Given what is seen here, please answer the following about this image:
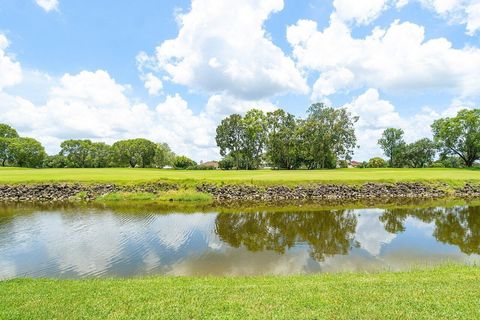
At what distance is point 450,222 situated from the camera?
21.6m

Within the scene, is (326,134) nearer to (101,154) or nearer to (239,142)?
(239,142)

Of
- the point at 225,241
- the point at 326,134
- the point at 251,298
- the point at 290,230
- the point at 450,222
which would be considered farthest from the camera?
the point at 326,134

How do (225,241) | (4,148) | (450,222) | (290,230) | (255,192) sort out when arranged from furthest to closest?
(4,148) < (255,192) < (450,222) < (290,230) < (225,241)

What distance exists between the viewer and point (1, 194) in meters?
31.6

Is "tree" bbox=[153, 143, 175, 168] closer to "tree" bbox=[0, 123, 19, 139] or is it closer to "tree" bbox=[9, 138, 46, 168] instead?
"tree" bbox=[9, 138, 46, 168]

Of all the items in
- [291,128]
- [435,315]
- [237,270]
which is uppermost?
[291,128]

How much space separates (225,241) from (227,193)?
16.5 metres

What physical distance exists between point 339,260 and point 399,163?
98350 mm

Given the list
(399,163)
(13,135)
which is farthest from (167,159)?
(399,163)

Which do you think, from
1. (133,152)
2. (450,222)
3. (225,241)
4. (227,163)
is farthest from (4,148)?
(450,222)

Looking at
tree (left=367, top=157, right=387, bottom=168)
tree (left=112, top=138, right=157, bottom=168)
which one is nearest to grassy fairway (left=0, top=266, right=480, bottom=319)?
tree (left=112, top=138, right=157, bottom=168)

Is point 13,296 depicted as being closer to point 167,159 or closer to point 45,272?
point 45,272

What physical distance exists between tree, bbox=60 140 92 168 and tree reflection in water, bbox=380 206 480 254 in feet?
322

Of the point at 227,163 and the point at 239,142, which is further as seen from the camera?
the point at 227,163
